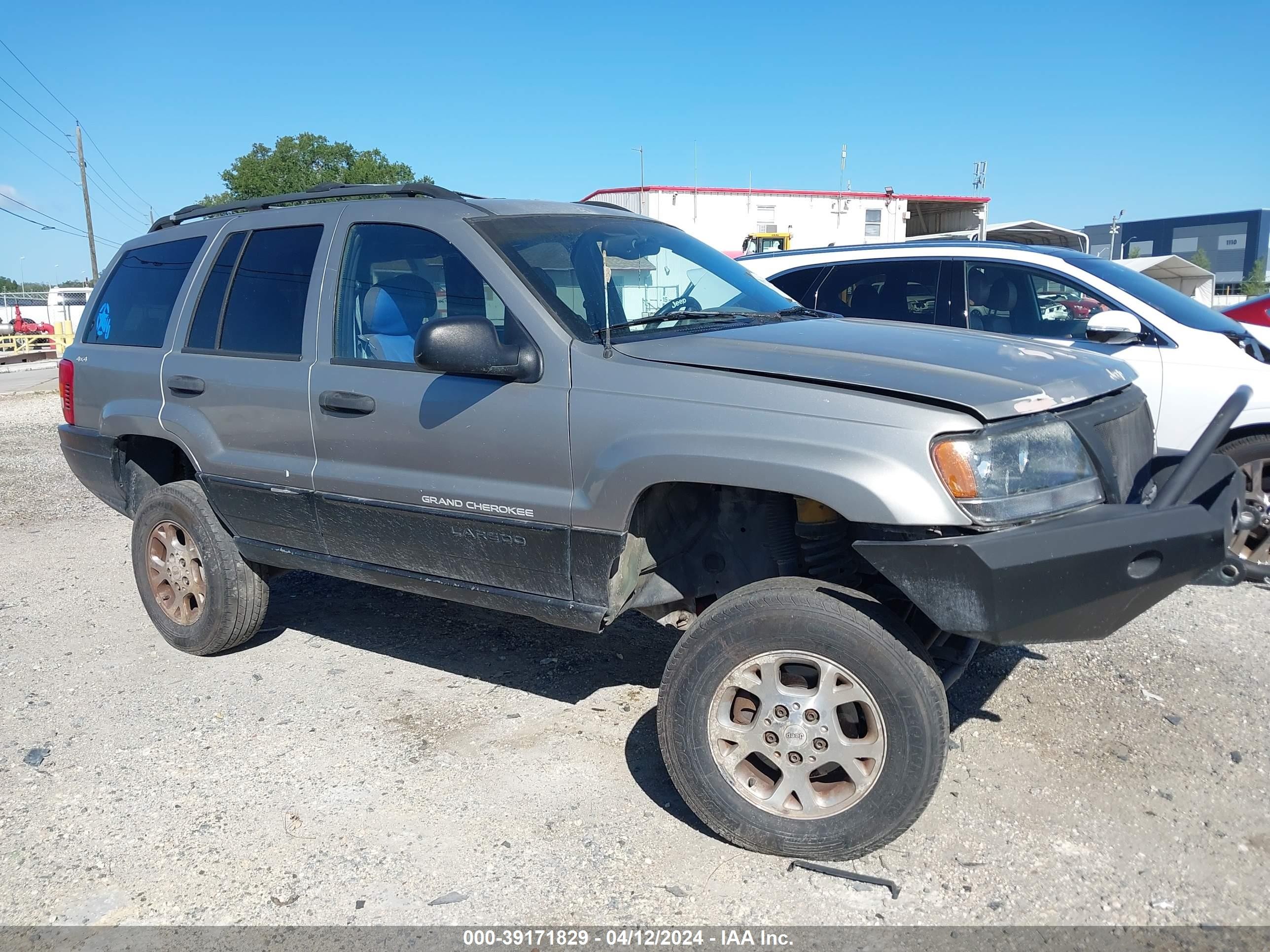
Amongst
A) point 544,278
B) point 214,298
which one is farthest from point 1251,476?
point 214,298

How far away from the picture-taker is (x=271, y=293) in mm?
4297

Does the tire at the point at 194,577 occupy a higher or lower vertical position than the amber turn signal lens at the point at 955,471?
lower

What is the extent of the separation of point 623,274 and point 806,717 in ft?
6.08

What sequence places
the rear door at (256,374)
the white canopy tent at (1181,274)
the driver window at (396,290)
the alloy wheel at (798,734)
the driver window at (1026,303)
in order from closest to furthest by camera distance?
1. the alloy wheel at (798,734)
2. the driver window at (396,290)
3. the rear door at (256,374)
4. the driver window at (1026,303)
5. the white canopy tent at (1181,274)

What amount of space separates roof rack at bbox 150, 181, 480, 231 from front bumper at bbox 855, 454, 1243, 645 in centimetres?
232

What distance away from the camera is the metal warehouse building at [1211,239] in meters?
82.2

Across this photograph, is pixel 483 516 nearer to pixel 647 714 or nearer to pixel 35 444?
pixel 647 714

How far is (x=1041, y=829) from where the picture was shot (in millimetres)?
3168

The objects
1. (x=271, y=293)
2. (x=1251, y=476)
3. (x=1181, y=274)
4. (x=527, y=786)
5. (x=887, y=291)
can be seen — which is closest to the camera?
(x=527, y=786)

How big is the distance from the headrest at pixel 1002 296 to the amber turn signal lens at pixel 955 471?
12.8 ft

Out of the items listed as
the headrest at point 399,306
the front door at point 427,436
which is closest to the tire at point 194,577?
the front door at point 427,436

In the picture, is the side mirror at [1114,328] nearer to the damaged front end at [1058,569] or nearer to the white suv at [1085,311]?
the white suv at [1085,311]

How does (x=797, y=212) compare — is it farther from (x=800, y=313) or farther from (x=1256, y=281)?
(x=1256, y=281)

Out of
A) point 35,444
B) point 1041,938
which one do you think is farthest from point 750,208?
point 1041,938
